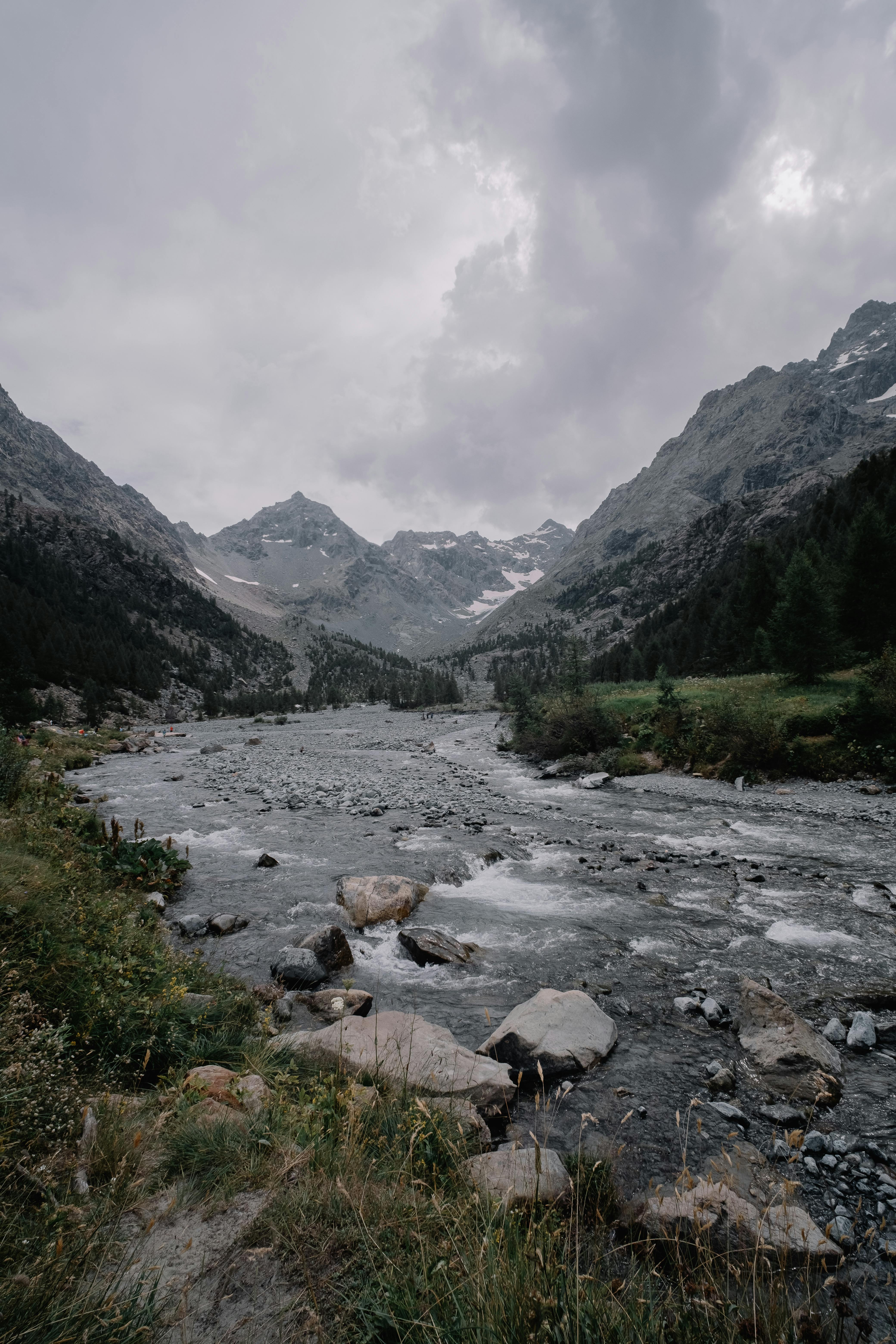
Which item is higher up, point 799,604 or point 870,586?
point 870,586

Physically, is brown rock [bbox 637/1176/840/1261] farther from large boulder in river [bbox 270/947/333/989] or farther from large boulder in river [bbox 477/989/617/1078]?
large boulder in river [bbox 270/947/333/989]

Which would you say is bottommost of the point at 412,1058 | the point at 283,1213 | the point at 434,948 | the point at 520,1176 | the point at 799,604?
the point at 434,948

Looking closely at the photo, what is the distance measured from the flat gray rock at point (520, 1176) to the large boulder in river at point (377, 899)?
6194 millimetres

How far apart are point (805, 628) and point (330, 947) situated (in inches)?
1255

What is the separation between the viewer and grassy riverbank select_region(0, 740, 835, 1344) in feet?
7.04

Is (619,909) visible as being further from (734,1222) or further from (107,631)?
(107,631)

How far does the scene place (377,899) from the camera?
33.3ft

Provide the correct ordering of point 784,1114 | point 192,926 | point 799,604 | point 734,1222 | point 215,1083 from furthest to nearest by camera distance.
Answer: point 799,604 < point 192,926 < point 784,1114 < point 215,1083 < point 734,1222

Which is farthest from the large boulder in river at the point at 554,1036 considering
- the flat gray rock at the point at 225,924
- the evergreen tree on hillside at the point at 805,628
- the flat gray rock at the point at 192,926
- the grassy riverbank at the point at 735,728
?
the evergreen tree on hillside at the point at 805,628

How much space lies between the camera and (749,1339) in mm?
2365

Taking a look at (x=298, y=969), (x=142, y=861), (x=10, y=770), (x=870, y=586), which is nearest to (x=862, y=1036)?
(x=298, y=969)

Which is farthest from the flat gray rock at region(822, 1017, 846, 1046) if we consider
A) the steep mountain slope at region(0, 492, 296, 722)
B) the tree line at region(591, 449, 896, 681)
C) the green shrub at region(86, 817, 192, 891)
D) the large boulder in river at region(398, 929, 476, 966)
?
the steep mountain slope at region(0, 492, 296, 722)

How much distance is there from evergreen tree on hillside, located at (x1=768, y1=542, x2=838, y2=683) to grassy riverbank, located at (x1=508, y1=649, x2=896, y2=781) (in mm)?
1059

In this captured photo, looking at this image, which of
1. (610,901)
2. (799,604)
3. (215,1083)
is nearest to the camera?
(215,1083)
